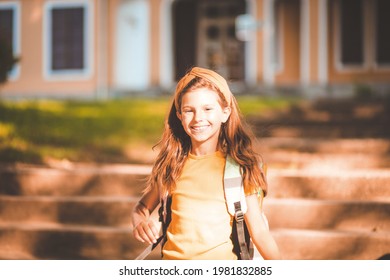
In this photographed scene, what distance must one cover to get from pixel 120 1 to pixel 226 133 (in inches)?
363

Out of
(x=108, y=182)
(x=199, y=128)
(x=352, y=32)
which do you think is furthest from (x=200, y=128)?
(x=352, y=32)

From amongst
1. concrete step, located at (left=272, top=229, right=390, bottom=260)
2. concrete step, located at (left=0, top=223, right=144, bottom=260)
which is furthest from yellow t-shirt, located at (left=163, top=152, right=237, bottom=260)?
→ concrete step, located at (left=0, top=223, right=144, bottom=260)

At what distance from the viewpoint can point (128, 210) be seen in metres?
3.23

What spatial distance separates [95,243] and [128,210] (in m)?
0.32

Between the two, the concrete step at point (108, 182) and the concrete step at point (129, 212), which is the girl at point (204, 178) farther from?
the concrete step at point (108, 182)

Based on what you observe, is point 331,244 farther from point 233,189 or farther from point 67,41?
point 67,41

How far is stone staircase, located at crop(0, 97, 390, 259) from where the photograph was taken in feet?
9.14

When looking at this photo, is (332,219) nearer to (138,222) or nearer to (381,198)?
(381,198)

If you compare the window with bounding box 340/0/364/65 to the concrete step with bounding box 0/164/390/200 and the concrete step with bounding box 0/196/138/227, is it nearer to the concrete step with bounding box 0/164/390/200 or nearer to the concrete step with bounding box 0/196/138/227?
the concrete step with bounding box 0/164/390/200

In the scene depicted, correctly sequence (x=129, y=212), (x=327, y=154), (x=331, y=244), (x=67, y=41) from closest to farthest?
(x=331, y=244) → (x=129, y=212) → (x=327, y=154) → (x=67, y=41)

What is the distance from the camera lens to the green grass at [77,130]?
432cm

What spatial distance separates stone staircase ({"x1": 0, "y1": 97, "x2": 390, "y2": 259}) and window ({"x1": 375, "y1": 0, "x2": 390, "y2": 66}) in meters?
6.35

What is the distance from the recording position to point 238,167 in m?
1.88
